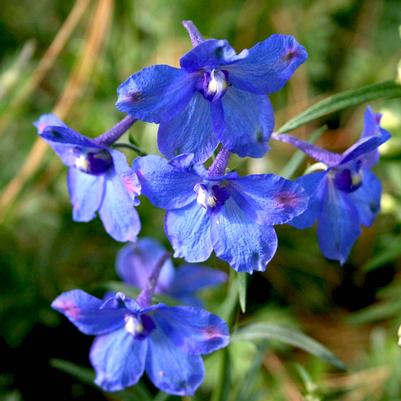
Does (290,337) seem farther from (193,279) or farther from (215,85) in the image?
(215,85)

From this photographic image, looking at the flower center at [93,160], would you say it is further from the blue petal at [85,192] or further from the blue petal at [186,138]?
the blue petal at [186,138]

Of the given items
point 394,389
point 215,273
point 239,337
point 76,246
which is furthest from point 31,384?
point 394,389

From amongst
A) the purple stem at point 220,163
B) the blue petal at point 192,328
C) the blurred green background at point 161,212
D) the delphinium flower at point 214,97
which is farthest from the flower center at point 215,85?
the blurred green background at point 161,212

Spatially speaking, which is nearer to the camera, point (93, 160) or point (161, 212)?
point (93, 160)

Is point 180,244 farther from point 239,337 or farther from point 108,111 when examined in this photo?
point 108,111

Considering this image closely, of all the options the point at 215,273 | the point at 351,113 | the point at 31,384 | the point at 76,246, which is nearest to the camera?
the point at 215,273

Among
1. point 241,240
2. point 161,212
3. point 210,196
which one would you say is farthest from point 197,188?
point 161,212
